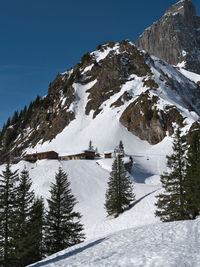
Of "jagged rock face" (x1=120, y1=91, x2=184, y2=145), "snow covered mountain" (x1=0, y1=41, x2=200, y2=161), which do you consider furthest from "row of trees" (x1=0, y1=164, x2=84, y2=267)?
"jagged rock face" (x1=120, y1=91, x2=184, y2=145)

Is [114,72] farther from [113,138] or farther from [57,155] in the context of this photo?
[57,155]

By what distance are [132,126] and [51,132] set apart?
141ft

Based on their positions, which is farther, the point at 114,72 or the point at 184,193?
the point at 114,72

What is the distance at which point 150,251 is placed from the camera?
9.64 meters

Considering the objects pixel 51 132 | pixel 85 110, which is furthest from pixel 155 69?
pixel 51 132

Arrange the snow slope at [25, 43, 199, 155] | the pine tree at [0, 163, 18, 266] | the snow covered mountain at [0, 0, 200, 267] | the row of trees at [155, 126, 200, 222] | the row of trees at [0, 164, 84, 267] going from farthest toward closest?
the snow slope at [25, 43, 199, 155] < the row of trees at [155, 126, 200, 222] < the row of trees at [0, 164, 84, 267] < the pine tree at [0, 163, 18, 266] < the snow covered mountain at [0, 0, 200, 267]

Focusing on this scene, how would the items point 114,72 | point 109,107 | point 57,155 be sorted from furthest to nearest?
point 114,72 → point 109,107 → point 57,155

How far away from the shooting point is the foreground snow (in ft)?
27.4

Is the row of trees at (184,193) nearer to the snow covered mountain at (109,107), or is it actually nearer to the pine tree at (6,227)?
the pine tree at (6,227)

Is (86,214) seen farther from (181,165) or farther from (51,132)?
(51,132)

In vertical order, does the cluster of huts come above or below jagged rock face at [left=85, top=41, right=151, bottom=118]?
below

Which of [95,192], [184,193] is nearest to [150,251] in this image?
[184,193]

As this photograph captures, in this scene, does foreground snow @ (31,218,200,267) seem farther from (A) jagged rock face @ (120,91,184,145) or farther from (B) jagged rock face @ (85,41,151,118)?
(B) jagged rock face @ (85,41,151,118)

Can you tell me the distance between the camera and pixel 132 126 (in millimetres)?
94562
